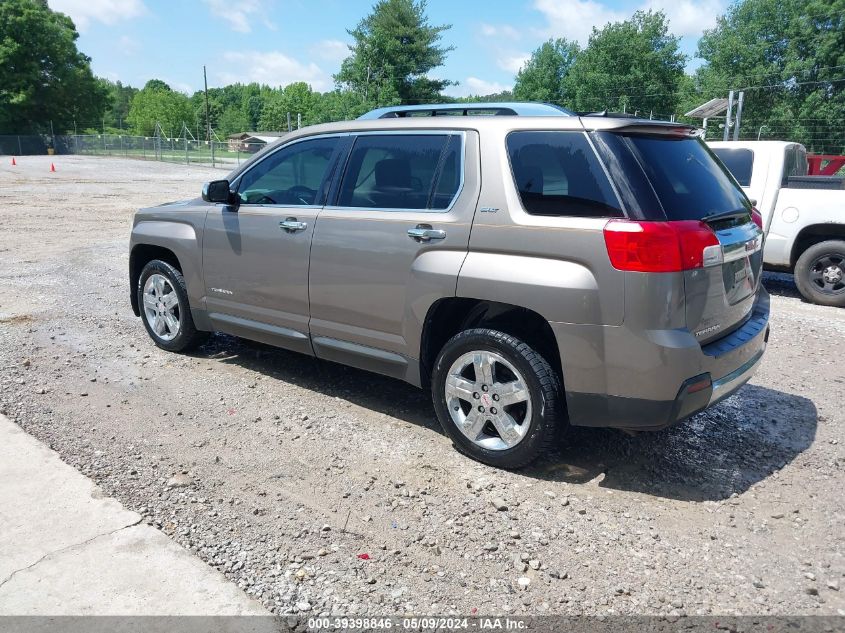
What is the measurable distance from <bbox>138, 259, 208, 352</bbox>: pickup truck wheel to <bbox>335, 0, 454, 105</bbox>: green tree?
49.1 metres

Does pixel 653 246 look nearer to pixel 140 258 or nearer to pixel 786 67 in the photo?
pixel 140 258

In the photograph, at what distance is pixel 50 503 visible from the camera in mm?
3500

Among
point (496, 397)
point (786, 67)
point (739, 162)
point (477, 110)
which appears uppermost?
point (786, 67)

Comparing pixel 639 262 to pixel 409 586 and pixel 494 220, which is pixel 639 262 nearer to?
pixel 494 220

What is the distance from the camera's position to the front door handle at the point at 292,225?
4.66 meters

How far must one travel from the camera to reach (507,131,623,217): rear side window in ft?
11.4

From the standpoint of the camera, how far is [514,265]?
3.64m

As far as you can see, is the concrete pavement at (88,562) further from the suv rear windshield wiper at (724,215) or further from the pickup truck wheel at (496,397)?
the suv rear windshield wiper at (724,215)

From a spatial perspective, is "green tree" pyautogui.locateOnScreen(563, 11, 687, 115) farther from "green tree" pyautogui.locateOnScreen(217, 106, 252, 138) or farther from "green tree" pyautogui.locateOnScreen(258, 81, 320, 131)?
"green tree" pyautogui.locateOnScreen(217, 106, 252, 138)

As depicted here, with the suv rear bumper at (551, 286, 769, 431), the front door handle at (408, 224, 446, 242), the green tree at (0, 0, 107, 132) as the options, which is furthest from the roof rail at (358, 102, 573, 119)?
the green tree at (0, 0, 107, 132)

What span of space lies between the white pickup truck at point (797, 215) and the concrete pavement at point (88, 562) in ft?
24.5

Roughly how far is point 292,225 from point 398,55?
52113 mm

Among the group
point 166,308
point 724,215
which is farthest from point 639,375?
point 166,308

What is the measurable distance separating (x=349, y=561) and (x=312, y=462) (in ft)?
3.35
